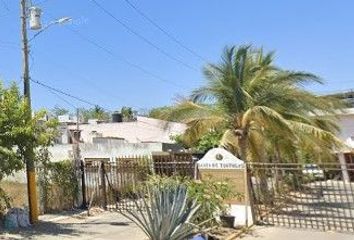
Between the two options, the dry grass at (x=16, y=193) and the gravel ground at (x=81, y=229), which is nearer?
the gravel ground at (x=81, y=229)

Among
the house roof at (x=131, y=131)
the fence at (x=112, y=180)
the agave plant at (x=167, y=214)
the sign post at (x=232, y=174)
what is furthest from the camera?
the house roof at (x=131, y=131)

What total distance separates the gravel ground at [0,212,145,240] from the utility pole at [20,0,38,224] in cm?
58

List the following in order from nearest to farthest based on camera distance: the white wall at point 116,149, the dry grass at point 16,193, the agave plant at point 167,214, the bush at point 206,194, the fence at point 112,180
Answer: the agave plant at point 167,214 < the bush at point 206,194 < the dry grass at point 16,193 < the fence at point 112,180 < the white wall at point 116,149

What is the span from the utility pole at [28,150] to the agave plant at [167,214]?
6.38 m

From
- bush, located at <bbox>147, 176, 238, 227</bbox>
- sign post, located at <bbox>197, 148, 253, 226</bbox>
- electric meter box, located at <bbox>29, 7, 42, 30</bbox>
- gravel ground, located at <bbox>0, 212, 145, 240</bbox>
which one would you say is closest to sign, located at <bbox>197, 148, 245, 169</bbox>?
sign post, located at <bbox>197, 148, 253, 226</bbox>

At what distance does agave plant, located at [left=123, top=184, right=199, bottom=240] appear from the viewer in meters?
9.88

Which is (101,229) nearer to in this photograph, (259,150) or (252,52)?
(259,150)

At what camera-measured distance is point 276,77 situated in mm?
18234

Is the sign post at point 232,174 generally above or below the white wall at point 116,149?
below

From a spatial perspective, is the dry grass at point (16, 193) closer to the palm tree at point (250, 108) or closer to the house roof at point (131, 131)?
the palm tree at point (250, 108)

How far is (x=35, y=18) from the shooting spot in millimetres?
16844

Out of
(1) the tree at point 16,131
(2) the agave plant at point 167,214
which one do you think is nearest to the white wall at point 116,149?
(1) the tree at point 16,131

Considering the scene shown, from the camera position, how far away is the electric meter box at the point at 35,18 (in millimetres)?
16797

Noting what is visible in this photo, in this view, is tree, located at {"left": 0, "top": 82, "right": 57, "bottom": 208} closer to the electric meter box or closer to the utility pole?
the utility pole
